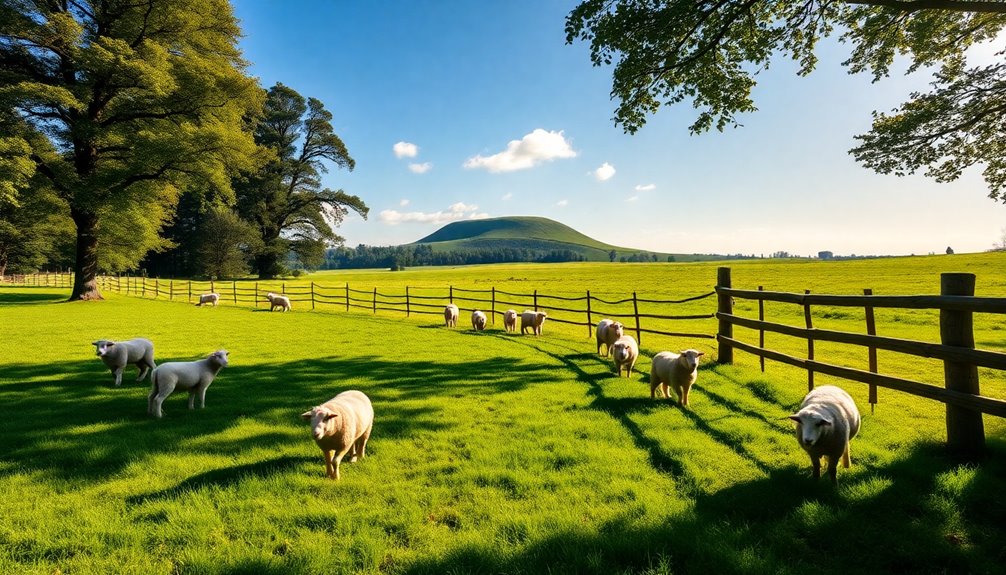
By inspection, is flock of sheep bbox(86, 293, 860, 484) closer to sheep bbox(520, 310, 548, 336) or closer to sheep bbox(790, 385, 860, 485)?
sheep bbox(790, 385, 860, 485)

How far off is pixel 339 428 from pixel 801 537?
437cm

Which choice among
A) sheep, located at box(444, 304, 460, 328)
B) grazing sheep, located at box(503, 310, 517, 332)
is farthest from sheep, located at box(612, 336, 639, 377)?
sheep, located at box(444, 304, 460, 328)

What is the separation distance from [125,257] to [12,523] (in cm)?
3744

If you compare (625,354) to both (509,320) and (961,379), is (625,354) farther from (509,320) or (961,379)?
(509,320)

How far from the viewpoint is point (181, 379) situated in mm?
6926

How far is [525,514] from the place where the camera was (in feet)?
12.6

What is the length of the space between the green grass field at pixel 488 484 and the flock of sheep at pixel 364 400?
271 mm

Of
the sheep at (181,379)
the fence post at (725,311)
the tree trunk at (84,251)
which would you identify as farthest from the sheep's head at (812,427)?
the tree trunk at (84,251)

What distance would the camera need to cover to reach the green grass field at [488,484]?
3.32 meters

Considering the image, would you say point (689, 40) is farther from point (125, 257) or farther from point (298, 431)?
point (125, 257)

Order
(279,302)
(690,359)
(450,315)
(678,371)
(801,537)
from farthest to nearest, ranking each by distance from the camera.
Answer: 1. (279,302)
2. (450,315)
3. (678,371)
4. (690,359)
5. (801,537)

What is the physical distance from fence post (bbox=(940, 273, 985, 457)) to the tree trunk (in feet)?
111

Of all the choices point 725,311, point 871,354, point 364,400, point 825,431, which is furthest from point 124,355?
point 871,354

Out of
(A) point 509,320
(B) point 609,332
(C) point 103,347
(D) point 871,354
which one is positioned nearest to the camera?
(D) point 871,354
